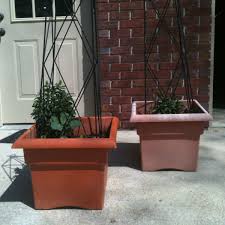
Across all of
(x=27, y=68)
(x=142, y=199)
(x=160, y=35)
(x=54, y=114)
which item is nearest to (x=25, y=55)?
(x=27, y=68)

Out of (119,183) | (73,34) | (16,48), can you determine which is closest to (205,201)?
(119,183)

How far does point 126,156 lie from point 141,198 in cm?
87

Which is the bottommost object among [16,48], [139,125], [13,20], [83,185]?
[83,185]

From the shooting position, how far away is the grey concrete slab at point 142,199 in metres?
2.52

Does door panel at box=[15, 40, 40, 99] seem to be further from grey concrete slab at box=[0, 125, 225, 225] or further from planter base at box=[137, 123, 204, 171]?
planter base at box=[137, 123, 204, 171]

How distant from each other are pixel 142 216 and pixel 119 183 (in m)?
0.53

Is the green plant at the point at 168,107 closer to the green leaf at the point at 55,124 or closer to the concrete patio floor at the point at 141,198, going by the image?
the concrete patio floor at the point at 141,198

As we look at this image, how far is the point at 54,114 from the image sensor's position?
113 inches

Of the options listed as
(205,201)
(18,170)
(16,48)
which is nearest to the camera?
(205,201)

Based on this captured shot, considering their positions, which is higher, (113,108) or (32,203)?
(113,108)

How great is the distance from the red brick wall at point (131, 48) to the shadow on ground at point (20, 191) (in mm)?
1453

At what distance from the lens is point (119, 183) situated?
3.05m

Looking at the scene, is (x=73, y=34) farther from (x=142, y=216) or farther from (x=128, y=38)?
(x=142, y=216)

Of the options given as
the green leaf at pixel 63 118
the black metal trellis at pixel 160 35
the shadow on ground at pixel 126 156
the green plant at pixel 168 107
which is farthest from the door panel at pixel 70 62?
the green leaf at pixel 63 118
